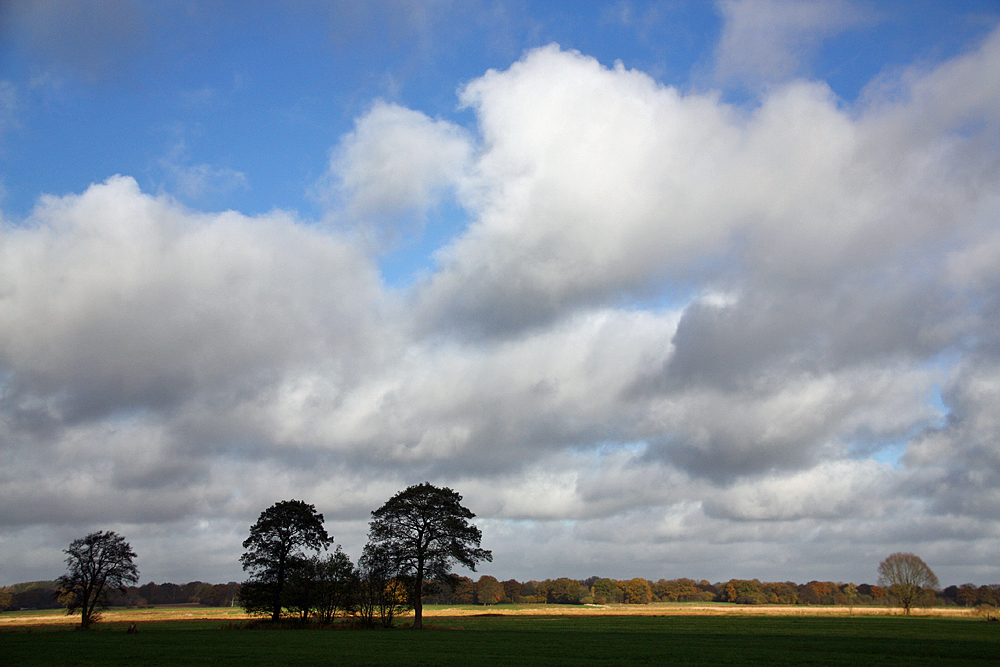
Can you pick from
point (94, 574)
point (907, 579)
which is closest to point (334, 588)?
point (94, 574)

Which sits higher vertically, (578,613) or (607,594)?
(578,613)

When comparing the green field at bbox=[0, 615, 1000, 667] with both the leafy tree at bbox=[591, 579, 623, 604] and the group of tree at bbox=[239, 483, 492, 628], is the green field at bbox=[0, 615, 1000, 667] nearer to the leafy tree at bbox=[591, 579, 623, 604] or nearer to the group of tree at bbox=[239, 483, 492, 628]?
the group of tree at bbox=[239, 483, 492, 628]

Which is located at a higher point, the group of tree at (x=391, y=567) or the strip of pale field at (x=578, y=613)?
the group of tree at (x=391, y=567)

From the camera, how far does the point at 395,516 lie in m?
65.0

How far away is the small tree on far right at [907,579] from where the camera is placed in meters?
118

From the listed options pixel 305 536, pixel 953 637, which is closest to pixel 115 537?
pixel 305 536

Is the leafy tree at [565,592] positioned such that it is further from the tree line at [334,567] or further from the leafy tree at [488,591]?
the tree line at [334,567]

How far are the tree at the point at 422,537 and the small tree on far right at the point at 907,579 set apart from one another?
9993 cm

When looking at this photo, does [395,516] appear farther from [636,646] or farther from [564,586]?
[564,586]

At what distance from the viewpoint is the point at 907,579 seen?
120 metres

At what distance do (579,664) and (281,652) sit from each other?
1749 centimetres

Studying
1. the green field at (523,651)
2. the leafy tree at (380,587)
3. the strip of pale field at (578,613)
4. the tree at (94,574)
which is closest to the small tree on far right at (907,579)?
the strip of pale field at (578,613)

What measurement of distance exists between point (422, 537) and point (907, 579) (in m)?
108

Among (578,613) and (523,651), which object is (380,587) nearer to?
(523,651)
